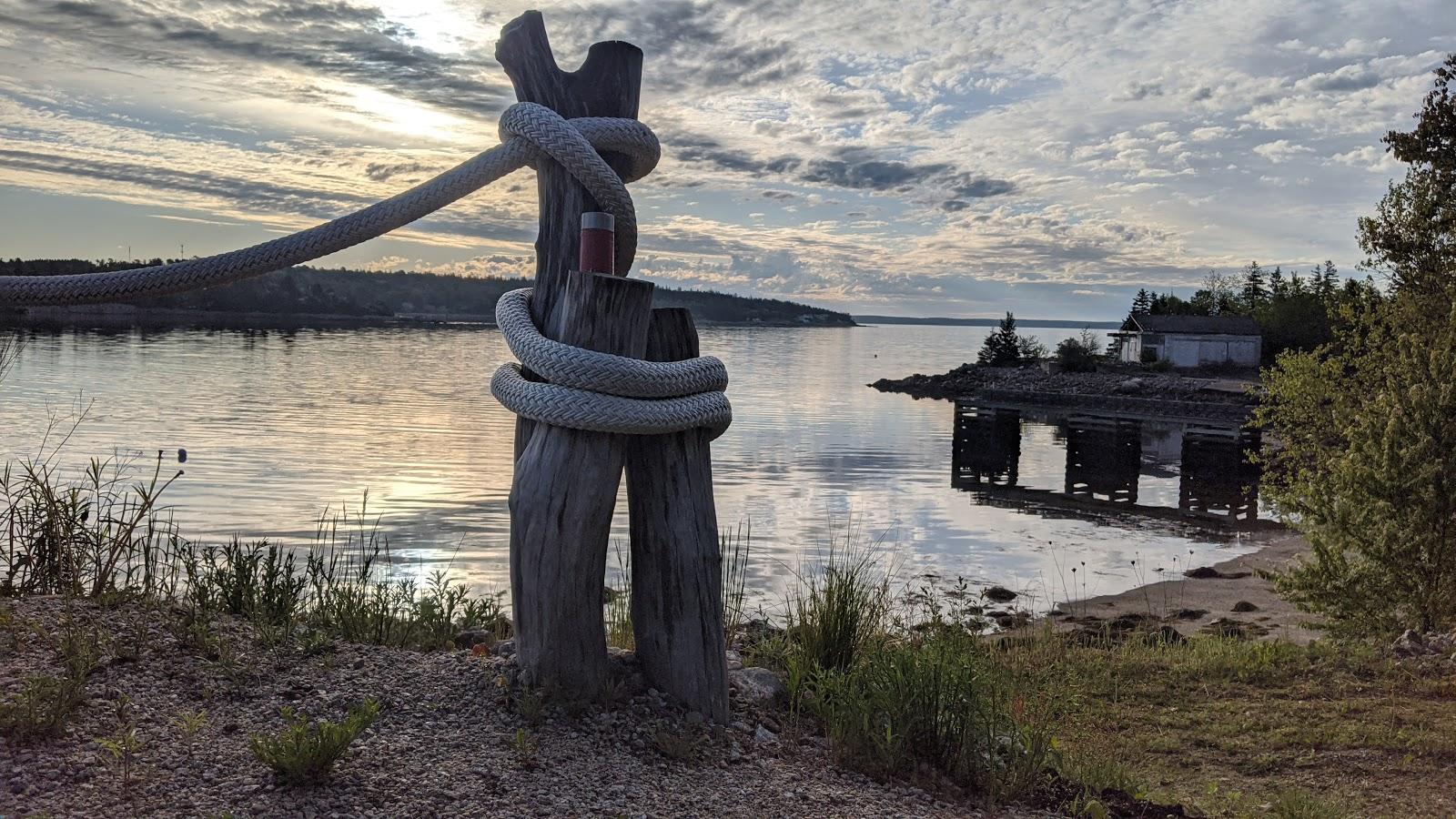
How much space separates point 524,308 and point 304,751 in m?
1.73

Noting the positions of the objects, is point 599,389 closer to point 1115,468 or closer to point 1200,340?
point 1115,468

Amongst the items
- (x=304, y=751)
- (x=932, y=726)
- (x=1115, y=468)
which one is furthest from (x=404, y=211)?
(x=1115, y=468)

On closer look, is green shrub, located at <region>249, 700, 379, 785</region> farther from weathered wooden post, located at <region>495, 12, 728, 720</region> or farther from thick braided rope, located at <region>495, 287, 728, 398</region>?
thick braided rope, located at <region>495, 287, 728, 398</region>

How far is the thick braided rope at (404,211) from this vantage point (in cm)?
345

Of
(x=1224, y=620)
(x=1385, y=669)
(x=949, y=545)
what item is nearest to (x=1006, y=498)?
(x=949, y=545)

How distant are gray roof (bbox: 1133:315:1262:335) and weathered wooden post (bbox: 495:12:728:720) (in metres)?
61.9

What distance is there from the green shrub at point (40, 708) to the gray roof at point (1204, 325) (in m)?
63.4

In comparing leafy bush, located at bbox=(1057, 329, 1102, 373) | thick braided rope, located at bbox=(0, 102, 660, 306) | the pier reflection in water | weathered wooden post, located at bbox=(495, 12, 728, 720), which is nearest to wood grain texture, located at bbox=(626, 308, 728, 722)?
weathered wooden post, located at bbox=(495, 12, 728, 720)

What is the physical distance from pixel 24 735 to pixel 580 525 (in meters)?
1.75

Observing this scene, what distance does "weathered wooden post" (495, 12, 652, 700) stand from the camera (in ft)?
11.3

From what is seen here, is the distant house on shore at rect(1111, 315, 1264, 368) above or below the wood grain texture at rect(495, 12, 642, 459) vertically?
above

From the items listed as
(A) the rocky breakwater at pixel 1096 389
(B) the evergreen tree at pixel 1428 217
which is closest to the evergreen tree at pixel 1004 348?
(A) the rocky breakwater at pixel 1096 389

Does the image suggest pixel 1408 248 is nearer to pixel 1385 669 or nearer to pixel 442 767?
pixel 1385 669

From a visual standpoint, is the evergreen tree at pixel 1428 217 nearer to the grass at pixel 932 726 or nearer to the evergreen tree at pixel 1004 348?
the grass at pixel 932 726
